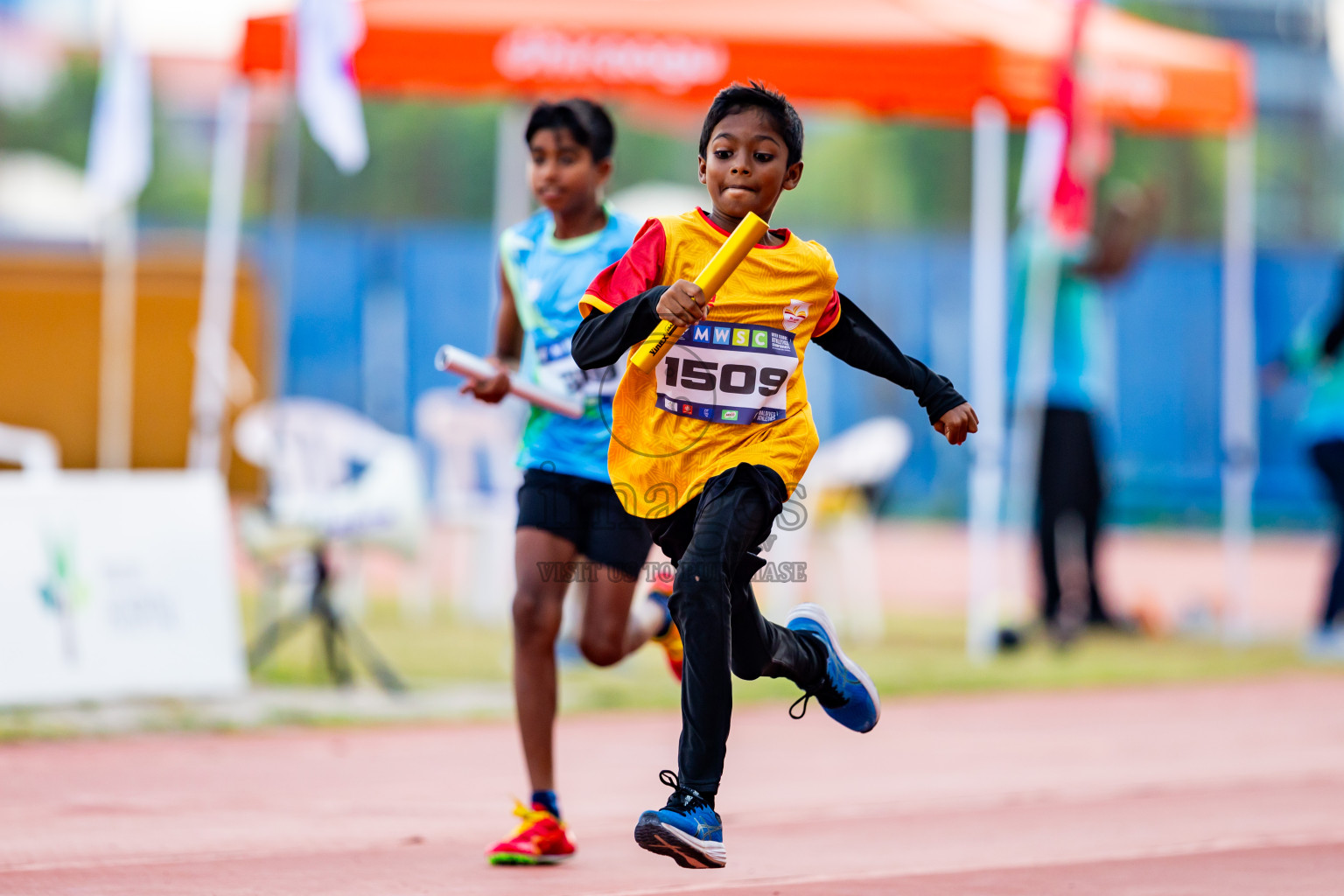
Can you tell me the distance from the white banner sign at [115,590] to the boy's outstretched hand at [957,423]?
463 centimetres

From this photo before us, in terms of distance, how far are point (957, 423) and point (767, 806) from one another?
88.2 inches

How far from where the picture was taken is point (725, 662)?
13.8 ft

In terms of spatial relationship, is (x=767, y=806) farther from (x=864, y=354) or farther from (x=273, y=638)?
(x=273, y=638)

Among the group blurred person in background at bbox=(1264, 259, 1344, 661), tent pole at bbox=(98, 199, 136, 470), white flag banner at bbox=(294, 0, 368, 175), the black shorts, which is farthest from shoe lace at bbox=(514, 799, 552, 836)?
tent pole at bbox=(98, 199, 136, 470)

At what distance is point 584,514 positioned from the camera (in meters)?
5.19

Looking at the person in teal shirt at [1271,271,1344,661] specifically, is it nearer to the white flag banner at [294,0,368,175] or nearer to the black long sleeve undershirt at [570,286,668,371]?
the white flag banner at [294,0,368,175]

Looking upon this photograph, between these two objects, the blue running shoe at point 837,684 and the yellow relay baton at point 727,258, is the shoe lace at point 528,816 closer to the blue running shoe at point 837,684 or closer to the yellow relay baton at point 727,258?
the blue running shoe at point 837,684

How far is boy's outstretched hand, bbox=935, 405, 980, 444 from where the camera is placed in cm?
438

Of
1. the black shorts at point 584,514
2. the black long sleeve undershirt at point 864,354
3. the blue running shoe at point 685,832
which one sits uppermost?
the black long sleeve undershirt at point 864,354

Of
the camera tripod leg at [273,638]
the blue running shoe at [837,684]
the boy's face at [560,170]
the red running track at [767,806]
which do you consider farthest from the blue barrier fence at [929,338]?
the blue running shoe at [837,684]

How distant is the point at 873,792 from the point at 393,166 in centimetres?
2377

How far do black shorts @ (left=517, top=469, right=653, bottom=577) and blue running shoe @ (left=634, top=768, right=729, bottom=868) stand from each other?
3.85 ft

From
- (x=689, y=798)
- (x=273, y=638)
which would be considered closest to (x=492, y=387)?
(x=689, y=798)

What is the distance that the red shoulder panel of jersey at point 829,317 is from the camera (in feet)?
14.6
